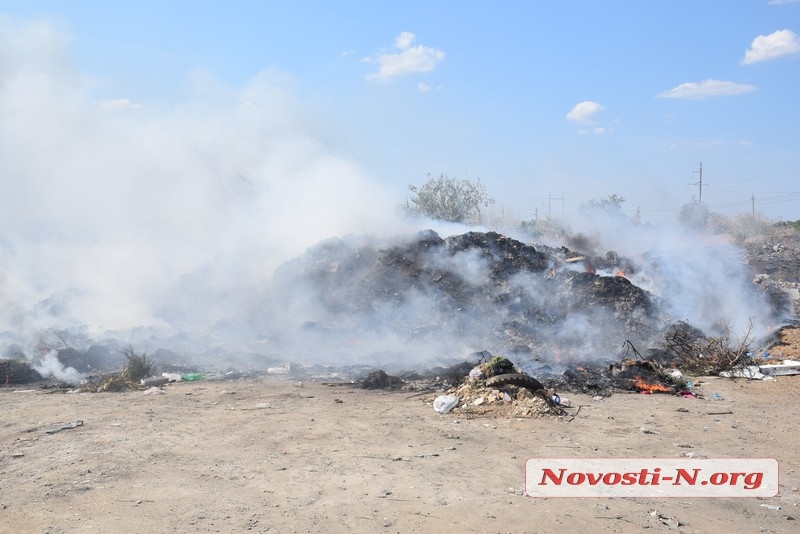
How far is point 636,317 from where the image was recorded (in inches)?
569

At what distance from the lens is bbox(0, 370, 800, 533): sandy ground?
4742 mm

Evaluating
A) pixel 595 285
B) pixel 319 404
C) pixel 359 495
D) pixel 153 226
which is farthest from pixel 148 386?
pixel 153 226

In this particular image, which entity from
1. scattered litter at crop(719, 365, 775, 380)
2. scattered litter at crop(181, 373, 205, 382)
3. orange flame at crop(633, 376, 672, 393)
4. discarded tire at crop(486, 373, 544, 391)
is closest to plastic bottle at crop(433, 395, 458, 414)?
discarded tire at crop(486, 373, 544, 391)

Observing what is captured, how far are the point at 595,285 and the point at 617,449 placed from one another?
→ 8.91 metres

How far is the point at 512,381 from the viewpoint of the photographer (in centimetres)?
872

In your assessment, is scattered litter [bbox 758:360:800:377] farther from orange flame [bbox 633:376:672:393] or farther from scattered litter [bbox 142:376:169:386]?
scattered litter [bbox 142:376:169:386]

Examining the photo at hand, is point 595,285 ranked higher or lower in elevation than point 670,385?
higher

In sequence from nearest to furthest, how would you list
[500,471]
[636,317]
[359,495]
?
[359,495], [500,471], [636,317]

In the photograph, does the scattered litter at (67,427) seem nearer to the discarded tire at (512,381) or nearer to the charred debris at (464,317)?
the charred debris at (464,317)

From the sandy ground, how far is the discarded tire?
74cm

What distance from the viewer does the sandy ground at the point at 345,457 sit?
4742mm

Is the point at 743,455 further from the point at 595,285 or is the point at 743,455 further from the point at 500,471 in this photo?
the point at 595,285

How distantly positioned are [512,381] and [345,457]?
3.34 metres

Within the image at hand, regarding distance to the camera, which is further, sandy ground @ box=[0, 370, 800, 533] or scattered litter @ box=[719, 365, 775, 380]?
scattered litter @ box=[719, 365, 775, 380]
